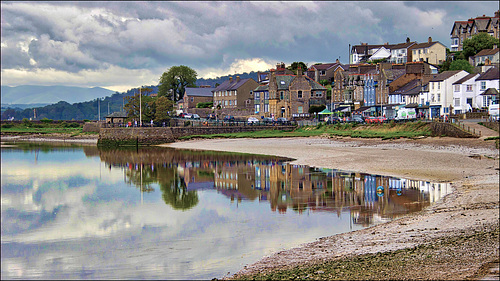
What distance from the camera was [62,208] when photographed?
22641 millimetres

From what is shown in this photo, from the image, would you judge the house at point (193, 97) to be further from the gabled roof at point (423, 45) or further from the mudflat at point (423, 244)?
the mudflat at point (423, 244)

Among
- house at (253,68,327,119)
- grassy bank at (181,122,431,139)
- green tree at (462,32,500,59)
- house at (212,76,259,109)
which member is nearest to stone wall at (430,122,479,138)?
grassy bank at (181,122,431,139)

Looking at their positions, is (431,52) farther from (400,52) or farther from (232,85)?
(232,85)

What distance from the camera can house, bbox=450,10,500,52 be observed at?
100m

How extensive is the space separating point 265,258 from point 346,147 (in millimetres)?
36318

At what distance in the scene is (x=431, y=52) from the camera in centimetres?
9906

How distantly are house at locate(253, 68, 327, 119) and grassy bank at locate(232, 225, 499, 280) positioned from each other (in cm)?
7426

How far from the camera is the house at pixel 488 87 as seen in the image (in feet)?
191

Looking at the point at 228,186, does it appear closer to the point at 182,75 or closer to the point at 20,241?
the point at 20,241

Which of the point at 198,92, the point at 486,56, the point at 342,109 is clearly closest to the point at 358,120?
the point at 342,109

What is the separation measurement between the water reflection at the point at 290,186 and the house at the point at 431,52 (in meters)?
66.7

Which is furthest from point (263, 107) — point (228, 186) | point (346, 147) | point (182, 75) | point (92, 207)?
point (92, 207)

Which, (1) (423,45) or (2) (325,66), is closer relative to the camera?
(1) (423,45)

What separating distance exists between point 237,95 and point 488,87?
52755mm
